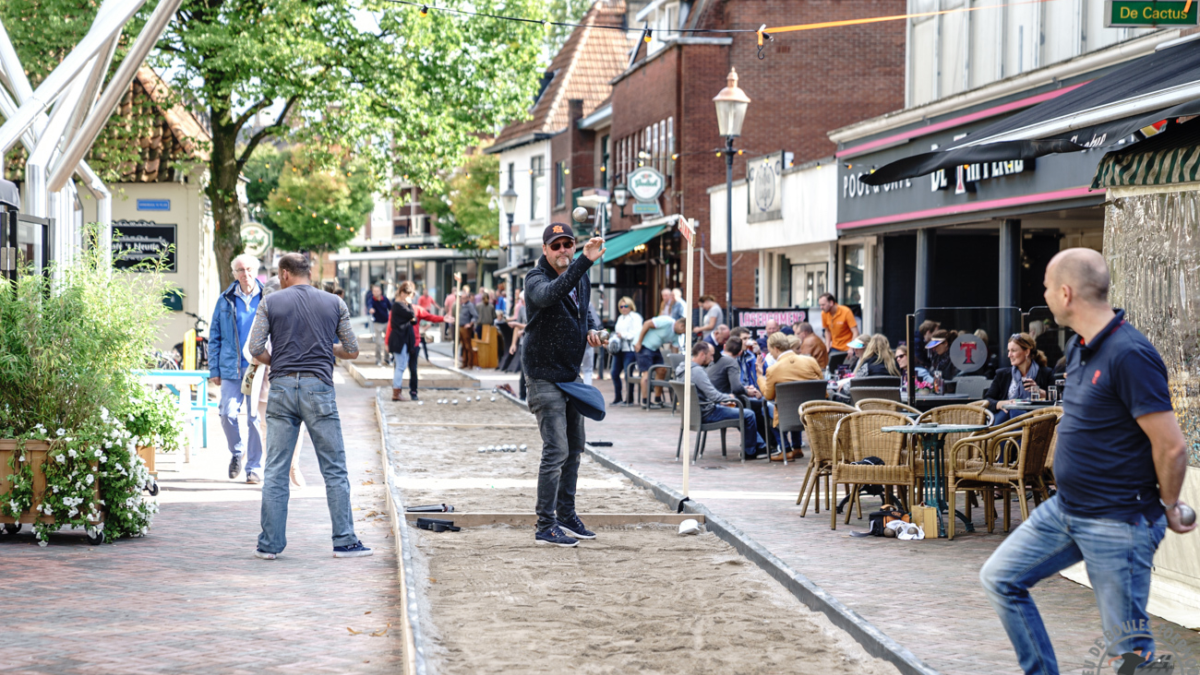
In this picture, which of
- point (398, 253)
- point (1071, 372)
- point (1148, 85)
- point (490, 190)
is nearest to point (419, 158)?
point (1148, 85)

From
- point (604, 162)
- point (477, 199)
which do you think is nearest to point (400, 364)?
point (604, 162)

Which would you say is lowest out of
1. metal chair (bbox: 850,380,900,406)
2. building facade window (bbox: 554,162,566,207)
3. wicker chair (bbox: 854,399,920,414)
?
metal chair (bbox: 850,380,900,406)

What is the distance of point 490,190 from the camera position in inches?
2106

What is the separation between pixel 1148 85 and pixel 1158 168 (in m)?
0.44

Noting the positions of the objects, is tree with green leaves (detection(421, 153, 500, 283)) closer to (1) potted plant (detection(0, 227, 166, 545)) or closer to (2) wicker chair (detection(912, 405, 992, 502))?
(2) wicker chair (detection(912, 405, 992, 502))

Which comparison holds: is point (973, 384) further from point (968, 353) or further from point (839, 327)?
point (839, 327)

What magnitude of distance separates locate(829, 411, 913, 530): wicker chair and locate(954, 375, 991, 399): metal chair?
4.00 meters

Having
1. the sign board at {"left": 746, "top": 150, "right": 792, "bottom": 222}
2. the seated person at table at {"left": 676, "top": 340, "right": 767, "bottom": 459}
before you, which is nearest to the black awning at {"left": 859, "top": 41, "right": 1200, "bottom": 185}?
the seated person at table at {"left": 676, "top": 340, "right": 767, "bottom": 459}

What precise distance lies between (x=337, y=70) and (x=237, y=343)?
1442cm

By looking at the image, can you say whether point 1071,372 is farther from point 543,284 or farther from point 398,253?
point 398,253

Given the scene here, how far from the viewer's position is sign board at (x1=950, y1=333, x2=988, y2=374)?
13805 millimetres

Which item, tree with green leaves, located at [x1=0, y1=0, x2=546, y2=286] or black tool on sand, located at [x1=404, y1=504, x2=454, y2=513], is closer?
black tool on sand, located at [x1=404, y1=504, x2=454, y2=513]

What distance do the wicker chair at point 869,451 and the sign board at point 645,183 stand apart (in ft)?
64.8

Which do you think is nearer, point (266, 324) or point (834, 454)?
point (266, 324)
